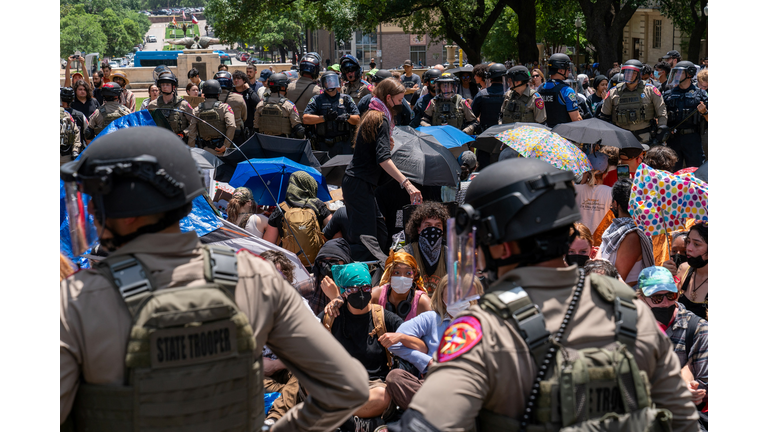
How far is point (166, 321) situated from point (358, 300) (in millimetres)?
3005

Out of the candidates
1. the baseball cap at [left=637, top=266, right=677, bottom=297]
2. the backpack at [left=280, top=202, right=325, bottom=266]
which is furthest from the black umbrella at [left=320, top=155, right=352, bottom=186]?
the baseball cap at [left=637, top=266, right=677, bottom=297]

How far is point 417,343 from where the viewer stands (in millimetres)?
4871

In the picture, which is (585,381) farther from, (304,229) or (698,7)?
(698,7)

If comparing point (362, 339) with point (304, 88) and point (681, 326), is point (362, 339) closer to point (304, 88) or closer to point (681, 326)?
point (681, 326)

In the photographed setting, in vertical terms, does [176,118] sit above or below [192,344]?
above

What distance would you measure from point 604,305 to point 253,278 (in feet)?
3.43

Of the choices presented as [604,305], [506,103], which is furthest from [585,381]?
[506,103]

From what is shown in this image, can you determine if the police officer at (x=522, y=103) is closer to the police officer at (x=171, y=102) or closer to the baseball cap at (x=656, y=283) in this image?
the police officer at (x=171, y=102)

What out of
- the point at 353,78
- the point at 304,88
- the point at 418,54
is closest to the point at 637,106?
the point at 353,78

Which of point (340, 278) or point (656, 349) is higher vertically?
point (656, 349)

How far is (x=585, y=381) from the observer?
2123 mm

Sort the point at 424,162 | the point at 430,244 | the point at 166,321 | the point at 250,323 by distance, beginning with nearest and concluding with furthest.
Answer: the point at 166,321, the point at 250,323, the point at 430,244, the point at 424,162

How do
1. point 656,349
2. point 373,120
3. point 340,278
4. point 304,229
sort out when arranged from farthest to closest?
point 304,229 → point 373,120 → point 340,278 → point 656,349

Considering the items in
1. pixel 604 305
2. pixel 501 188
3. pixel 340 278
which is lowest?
pixel 340 278
